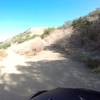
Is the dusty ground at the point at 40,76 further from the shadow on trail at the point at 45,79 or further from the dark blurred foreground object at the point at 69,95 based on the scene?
the dark blurred foreground object at the point at 69,95

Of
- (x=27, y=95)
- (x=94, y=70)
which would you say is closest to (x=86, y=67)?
(x=94, y=70)

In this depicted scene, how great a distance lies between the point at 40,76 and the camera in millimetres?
11117

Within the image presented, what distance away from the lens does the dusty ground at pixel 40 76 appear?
939cm

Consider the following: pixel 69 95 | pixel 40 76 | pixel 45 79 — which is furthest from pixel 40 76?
pixel 69 95

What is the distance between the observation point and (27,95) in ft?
28.8

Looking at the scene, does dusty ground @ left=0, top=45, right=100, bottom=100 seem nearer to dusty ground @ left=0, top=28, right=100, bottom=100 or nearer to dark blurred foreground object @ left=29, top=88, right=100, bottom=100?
dusty ground @ left=0, top=28, right=100, bottom=100

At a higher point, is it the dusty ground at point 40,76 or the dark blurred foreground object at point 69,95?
the dark blurred foreground object at point 69,95

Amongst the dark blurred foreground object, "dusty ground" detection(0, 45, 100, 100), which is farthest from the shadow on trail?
the dark blurred foreground object

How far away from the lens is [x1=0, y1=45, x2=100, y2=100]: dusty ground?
9.39 meters

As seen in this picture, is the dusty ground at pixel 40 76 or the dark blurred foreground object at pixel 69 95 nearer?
the dark blurred foreground object at pixel 69 95

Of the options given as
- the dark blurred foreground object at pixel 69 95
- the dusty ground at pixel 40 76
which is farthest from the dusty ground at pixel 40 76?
the dark blurred foreground object at pixel 69 95

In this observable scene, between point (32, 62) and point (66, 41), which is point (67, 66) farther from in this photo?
point (66, 41)

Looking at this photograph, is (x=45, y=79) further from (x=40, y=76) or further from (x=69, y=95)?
(x=69, y=95)

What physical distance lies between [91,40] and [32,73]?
23.8 feet
